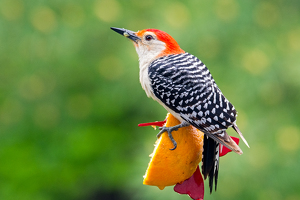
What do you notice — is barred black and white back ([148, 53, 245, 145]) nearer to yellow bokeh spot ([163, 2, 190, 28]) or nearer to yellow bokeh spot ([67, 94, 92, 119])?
yellow bokeh spot ([163, 2, 190, 28])

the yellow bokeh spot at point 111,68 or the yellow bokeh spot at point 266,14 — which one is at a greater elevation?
the yellow bokeh spot at point 266,14

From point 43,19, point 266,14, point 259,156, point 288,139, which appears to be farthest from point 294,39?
point 43,19

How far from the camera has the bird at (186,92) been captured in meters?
2.00

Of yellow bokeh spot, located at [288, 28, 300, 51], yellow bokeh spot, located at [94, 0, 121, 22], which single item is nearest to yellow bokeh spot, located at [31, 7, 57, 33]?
yellow bokeh spot, located at [94, 0, 121, 22]

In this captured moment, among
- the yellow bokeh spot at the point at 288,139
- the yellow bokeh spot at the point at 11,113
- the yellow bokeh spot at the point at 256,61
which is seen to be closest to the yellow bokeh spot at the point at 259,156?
the yellow bokeh spot at the point at 288,139

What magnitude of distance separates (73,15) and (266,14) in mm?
1889

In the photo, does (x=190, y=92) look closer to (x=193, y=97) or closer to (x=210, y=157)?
(x=193, y=97)

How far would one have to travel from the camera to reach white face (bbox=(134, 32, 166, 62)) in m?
2.22

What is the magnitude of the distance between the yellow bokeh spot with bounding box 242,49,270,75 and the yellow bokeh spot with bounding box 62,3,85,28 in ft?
5.17

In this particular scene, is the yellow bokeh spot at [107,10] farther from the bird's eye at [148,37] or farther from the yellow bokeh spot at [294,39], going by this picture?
the bird's eye at [148,37]

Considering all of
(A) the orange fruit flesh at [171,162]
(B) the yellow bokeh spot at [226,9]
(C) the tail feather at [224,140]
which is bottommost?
(A) the orange fruit flesh at [171,162]

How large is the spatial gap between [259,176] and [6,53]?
2.61 m

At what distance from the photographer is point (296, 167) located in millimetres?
3443

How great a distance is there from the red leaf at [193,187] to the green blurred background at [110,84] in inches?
60.1
